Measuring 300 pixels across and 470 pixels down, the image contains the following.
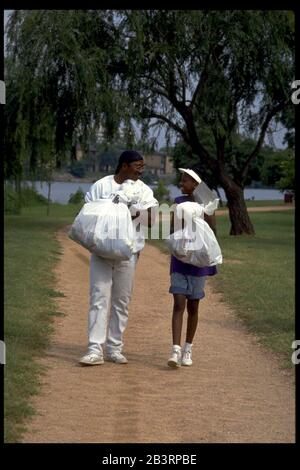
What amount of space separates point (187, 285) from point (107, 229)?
2.87ft

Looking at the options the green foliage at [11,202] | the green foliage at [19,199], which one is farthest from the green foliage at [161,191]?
the green foliage at [11,202]

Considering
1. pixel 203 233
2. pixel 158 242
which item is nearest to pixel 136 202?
pixel 203 233

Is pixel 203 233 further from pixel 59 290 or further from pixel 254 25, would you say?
pixel 254 25

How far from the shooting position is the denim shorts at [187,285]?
26.3ft

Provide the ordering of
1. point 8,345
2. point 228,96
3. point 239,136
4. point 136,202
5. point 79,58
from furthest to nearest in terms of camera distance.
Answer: point 239,136
point 228,96
point 79,58
point 8,345
point 136,202

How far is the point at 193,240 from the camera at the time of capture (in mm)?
7902

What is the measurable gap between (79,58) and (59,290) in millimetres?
10641

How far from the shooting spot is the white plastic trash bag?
7.68 m

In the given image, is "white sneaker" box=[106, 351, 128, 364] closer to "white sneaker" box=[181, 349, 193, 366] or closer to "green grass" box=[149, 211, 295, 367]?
"white sneaker" box=[181, 349, 193, 366]

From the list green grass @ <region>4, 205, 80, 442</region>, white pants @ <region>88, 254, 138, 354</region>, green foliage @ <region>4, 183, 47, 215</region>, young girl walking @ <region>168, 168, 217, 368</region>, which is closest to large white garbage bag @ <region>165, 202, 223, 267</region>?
young girl walking @ <region>168, 168, 217, 368</region>

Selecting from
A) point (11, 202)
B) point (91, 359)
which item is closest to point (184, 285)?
point (91, 359)

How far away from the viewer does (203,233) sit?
804cm

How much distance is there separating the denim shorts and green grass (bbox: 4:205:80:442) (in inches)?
51.4

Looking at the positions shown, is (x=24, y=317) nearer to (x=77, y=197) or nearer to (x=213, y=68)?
(x=213, y=68)
